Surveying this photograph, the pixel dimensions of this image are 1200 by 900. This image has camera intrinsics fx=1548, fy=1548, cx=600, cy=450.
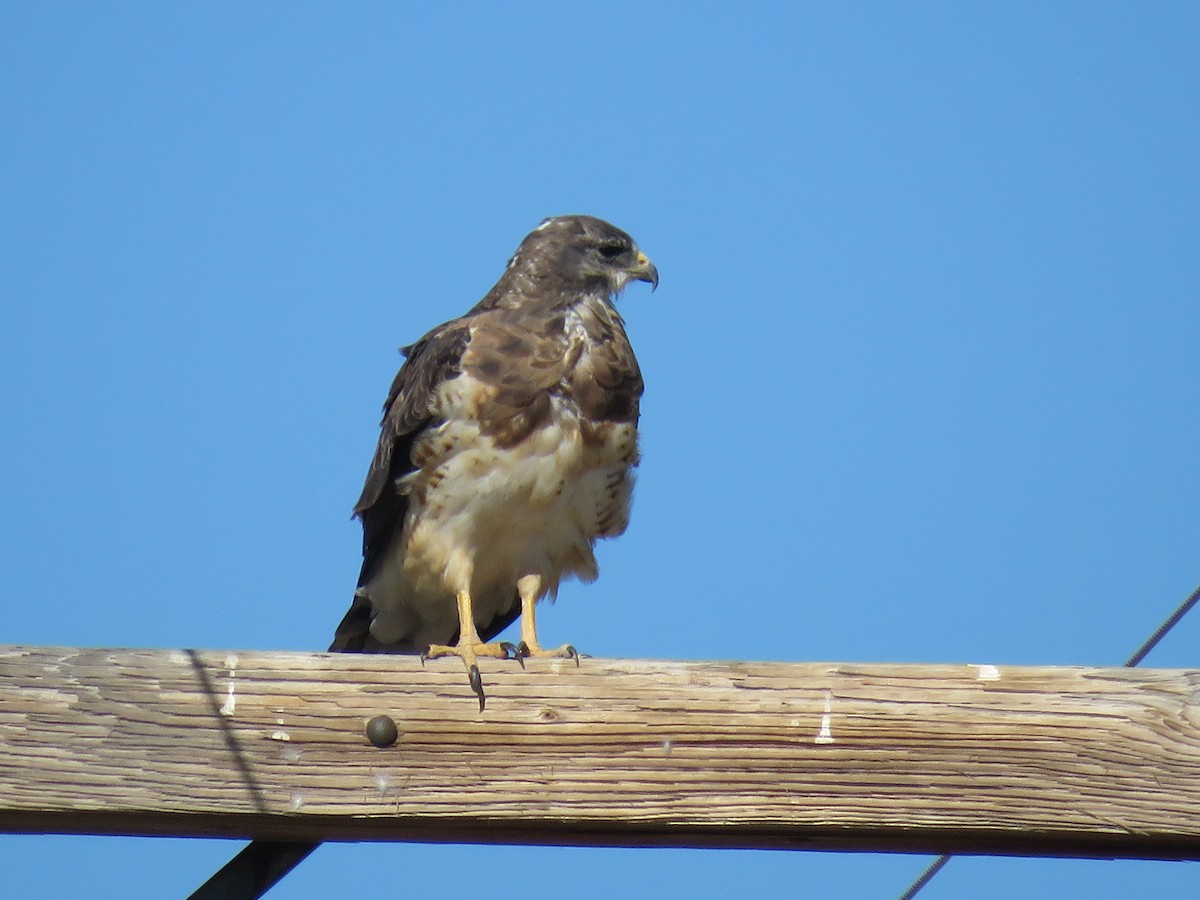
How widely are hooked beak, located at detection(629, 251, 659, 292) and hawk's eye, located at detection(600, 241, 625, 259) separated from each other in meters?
0.06

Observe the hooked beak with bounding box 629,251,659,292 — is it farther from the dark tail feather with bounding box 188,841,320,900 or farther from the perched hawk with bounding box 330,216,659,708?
the dark tail feather with bounding box 188,841,320,900

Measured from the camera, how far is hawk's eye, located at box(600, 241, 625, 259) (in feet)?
15.5

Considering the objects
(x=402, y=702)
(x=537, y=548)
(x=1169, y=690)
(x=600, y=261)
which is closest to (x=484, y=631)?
(x=537, y=548)

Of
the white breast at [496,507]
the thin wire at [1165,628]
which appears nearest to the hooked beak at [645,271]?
the white breast at [496,507]

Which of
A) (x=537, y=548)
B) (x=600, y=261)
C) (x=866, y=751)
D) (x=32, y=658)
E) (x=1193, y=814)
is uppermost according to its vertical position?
(x=600, y=261)

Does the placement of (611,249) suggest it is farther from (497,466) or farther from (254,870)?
(254,870)

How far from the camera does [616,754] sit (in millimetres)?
2205

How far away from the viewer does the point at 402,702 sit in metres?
2.26

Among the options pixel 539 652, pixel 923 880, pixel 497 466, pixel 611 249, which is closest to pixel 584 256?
pixel 611 249

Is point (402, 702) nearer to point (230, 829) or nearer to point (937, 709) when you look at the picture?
point (230, 829)

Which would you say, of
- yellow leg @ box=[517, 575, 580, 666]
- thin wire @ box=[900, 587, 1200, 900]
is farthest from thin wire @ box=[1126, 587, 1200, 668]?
yellow leg @ box=[517, 575, 580, 666]

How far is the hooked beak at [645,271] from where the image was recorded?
476cm

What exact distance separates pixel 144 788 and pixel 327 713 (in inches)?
10.6

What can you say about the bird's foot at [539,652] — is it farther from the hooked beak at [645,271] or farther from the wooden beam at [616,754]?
the hooked beak at [645,271]
